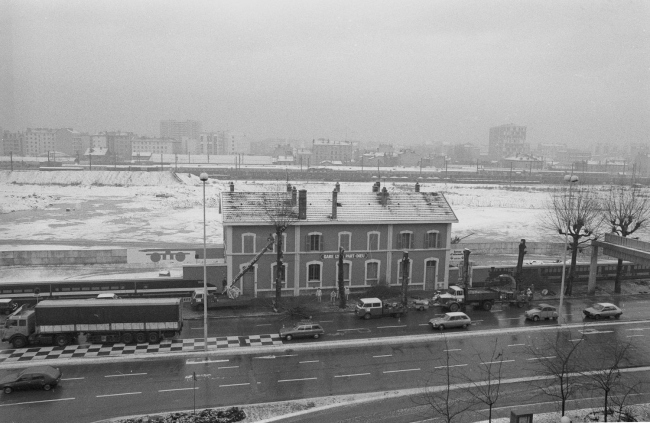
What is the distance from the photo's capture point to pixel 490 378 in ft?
75.8

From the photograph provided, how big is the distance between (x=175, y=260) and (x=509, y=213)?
181 ft

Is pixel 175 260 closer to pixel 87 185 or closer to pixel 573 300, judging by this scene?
pixel 573 300

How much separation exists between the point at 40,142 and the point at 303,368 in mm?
189159

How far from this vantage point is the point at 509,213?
81.1m

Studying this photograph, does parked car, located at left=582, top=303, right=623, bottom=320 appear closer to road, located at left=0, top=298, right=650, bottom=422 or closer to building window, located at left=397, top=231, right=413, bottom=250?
→ road, located at left=0, top=298, right=650, bottom=422

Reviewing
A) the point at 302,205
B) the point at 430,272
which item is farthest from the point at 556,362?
the point at 302,205

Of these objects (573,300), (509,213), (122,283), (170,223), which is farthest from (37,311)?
(509,213)

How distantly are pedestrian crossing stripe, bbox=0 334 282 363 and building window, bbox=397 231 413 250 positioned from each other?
1400cm

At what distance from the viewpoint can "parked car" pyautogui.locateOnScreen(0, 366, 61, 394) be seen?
70.1 feet

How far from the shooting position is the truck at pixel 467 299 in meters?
34.7

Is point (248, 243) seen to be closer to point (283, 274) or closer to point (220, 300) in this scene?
point (283, 274)

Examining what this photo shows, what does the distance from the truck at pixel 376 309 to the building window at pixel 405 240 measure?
696 centimetres

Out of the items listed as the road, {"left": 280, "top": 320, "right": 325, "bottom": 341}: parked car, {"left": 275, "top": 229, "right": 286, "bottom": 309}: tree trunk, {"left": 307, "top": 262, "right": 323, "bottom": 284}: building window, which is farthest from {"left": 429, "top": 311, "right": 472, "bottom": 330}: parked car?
{"left": 275, "top": 229, "right": 286, "bottom": 309}: tree trunk

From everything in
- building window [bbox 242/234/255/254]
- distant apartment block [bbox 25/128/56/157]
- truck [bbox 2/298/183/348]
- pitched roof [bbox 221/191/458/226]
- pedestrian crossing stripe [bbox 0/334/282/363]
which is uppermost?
distant apartment block [bbox 25/128/56/157]
